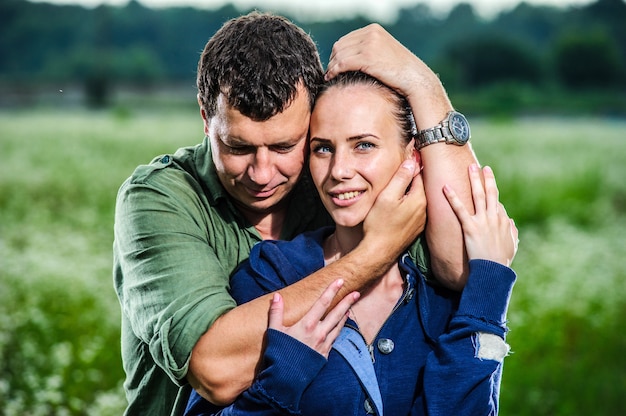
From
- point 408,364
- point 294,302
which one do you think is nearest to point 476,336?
point 408,364

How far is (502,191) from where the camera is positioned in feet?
41.5

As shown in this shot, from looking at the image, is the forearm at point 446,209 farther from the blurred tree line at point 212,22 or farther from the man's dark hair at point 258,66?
the blurred tree line at point 212,22

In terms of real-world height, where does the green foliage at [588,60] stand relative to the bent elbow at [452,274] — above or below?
above

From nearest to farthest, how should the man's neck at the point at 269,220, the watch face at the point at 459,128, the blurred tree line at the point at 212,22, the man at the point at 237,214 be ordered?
the man at the point at 237,214, the watch face at the point at 459,128, the man's neck at the point at 269,220, the blurred tree line at the point at 212,22

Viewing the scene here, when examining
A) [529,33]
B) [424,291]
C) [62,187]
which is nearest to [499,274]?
[424,291]

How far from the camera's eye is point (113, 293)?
828 centimetres

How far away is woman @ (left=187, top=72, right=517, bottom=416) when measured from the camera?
2729 mm

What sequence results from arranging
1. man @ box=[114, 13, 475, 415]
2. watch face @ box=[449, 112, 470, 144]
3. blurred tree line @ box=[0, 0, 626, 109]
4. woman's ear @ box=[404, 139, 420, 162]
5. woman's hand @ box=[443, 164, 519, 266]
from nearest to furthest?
man @ box=[114, 13, 475, 415] < woman's hand @ box=[443, 164, 519, 266] < watch face @ box=[449, 112, 470, 144] < woman's ear @ box=[404, 139, 420, 162] < blurred tree line @ box=[0, 0, 626, 109]

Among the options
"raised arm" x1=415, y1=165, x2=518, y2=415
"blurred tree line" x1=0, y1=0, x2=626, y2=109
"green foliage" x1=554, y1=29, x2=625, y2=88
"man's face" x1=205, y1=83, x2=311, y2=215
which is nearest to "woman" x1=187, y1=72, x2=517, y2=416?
"raised arm" x1=415, y1=165, x2=518, y2=415

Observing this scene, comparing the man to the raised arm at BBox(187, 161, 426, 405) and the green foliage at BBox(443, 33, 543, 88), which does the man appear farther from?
the green foliage at BBox(443, 33, 543, 88)

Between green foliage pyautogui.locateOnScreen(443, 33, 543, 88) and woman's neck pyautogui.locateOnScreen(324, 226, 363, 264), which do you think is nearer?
woman's neck pyautogui.locateOnScreen(324, 226, 363, 264)

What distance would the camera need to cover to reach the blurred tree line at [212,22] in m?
37.8

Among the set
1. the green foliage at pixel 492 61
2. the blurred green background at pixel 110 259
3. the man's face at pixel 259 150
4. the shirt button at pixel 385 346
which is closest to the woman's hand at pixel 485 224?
the shirt button at pixel 385 346

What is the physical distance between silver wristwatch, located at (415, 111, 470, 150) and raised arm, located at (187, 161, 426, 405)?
0.18 m
